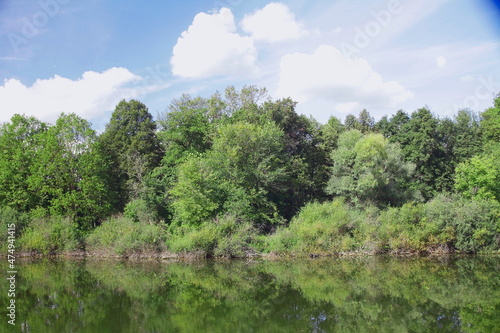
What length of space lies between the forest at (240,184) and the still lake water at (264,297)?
3.09 metres

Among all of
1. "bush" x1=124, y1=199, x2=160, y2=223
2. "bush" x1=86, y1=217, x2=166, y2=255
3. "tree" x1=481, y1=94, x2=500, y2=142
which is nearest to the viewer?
"bush" x1=86, y1=217, x2=166, y2=255

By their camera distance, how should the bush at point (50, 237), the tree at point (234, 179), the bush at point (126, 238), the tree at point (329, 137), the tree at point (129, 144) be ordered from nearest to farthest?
the bush at point (126, 238)
the bush at point (50, 237)
the tree at point (234, 179)
the tree at point (129, 144)
the tree at point (329, 137)

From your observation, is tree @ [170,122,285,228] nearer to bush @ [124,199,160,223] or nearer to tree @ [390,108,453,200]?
bush @ [124,199,160,223]

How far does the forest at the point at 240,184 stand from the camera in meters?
29.7

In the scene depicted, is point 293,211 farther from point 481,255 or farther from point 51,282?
point 51,282

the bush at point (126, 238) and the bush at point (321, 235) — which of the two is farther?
the bush at point (126, 238)

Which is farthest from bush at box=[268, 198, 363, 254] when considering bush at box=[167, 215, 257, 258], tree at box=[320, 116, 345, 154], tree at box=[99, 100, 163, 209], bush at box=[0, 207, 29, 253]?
bush at box=[0, 207, 29, 253]

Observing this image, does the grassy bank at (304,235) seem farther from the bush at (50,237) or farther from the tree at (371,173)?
the tree at (371,173)

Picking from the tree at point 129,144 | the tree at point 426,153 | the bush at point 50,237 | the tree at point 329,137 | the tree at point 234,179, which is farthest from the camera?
the tree at point 329,137

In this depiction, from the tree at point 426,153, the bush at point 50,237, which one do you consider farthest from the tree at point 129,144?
the tree at point 426,153

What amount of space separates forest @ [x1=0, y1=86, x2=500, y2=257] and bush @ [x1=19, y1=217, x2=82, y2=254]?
94mm

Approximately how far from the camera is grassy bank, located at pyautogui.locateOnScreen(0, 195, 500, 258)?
29.0m

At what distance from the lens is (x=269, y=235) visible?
32031 millimetres

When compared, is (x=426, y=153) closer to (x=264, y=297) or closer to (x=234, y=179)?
(x=234, y=179)
